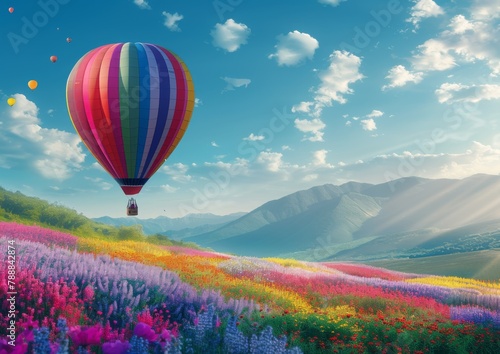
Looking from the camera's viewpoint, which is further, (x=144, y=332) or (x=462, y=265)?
(x=462, y=265)

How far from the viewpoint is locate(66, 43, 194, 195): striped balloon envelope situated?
15805mm

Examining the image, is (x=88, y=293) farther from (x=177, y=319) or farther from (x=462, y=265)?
(x=462, y=265)

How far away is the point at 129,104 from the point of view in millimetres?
15742

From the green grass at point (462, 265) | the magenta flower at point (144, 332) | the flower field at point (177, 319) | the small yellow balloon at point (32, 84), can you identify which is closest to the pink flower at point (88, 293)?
the flower field at point (177, 319)

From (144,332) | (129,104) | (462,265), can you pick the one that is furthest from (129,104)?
(462,265)

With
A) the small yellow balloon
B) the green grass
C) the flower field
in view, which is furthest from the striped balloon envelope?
the green grass

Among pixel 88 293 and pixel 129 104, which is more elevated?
pixel 129 104

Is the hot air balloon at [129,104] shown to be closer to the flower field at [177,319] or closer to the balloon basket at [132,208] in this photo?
the balloon basket at [132,208]

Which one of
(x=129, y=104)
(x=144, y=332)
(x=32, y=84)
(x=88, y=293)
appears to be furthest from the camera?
(x=129, y=104)

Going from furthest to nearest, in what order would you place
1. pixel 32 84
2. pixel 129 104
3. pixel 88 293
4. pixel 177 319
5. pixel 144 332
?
pixel 129 104
pixel 32 84
pixel 177 319
pixel 88 293
pixel 144 332

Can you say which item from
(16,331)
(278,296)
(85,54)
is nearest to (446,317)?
(278,296)

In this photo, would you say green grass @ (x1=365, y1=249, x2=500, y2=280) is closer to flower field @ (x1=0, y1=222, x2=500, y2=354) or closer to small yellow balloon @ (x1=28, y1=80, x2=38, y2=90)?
flower field @ (x1=0, y1=222, x2=500, y2=354)

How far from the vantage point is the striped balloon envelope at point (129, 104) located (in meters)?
15.8

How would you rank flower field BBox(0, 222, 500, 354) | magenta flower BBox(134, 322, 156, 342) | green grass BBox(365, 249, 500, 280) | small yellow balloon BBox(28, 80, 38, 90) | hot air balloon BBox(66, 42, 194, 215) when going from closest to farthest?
magenta flower BBox(134, 322, 156, 342)
flower field BBox(0, 222, 500, 354)
small yellow balloon BBox(28, 80, 38, 90)
hot air balloon BBox(66, 42, 194, 215)
green grass BBox(365, 249, 500, 280)
